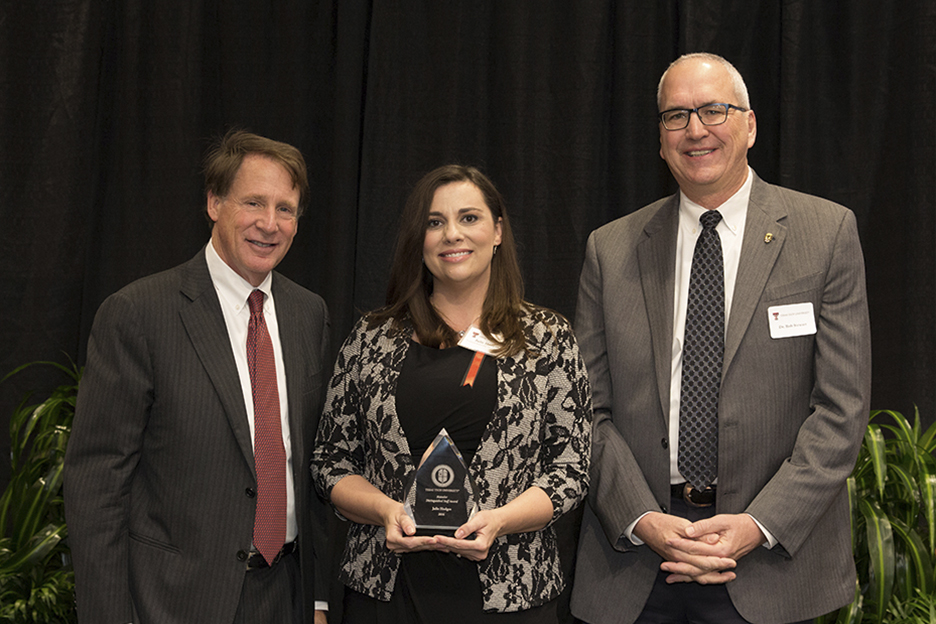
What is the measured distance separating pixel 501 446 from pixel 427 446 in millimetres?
182

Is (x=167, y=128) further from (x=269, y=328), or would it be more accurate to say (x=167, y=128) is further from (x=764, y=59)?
(x=764, y=59)

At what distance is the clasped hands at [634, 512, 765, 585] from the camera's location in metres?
1.90

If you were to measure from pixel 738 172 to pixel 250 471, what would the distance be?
1.49 metres

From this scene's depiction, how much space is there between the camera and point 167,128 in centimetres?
370

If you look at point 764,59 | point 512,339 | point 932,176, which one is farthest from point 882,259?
point 512,339

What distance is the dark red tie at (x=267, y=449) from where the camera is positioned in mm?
2051

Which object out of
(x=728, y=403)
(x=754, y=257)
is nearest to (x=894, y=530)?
(x=728, y=403)

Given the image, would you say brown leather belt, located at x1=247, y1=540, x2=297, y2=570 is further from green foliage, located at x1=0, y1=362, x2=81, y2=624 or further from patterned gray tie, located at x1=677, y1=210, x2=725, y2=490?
green foliage, located at x1=0, y1=362, x2=81, y2=624

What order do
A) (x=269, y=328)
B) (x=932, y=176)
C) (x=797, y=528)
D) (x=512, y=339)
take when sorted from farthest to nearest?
(x=932, y=176) < (x=269, y=328) < (x=512, y=339) < (x=797, y=528)

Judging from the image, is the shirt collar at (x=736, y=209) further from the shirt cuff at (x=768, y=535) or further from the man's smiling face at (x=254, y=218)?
the man's smiling face at (x=254, y=218)

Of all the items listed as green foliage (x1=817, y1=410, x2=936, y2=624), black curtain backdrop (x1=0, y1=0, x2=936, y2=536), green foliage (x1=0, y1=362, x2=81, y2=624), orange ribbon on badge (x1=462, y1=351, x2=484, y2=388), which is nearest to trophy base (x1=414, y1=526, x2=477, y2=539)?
orange ribbon on badge (x1=462, y1=351, x2=484, y2=388)

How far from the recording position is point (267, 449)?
82.0 inches

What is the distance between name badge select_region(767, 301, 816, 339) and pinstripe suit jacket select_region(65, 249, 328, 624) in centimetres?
135

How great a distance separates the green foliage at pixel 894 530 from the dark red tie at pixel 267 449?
1831 millimetres
